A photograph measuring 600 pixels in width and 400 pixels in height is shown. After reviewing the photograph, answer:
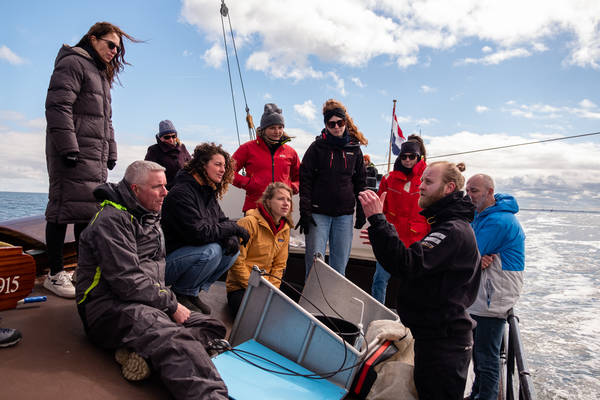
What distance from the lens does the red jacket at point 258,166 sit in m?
3.42

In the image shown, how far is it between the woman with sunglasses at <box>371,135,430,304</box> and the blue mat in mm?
1477

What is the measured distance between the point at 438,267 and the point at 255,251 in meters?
1.60

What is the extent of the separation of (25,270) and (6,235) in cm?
168

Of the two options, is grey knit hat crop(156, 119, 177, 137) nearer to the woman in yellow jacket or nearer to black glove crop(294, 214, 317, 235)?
the woman in yellow jacket

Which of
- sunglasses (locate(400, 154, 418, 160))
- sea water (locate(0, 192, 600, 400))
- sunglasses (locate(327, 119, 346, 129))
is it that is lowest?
sea water (locate(0, 192, 600, 400))

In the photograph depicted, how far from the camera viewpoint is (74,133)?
2.46 meters

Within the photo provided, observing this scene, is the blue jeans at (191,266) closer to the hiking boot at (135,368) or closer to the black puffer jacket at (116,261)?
the black puffer jacket at (116,261)

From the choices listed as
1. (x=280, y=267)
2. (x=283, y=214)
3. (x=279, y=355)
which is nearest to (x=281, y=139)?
(x=283, y=214)

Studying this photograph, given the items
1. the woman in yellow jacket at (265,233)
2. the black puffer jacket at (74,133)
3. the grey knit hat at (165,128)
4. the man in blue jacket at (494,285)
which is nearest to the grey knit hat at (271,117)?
the woman in yellow jacket at (265,233)

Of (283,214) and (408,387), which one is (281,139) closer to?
(283,214)

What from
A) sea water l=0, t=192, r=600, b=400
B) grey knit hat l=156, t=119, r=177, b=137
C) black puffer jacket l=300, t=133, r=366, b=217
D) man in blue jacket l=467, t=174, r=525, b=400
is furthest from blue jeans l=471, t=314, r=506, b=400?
sea water l=0, t=192, r=600, b=400

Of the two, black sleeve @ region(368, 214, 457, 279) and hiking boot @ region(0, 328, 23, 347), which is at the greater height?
black sleeve @ region(368, 214, 457, 279)

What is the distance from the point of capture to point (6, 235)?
11.4ft

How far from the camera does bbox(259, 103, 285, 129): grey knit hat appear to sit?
11.0 ft
